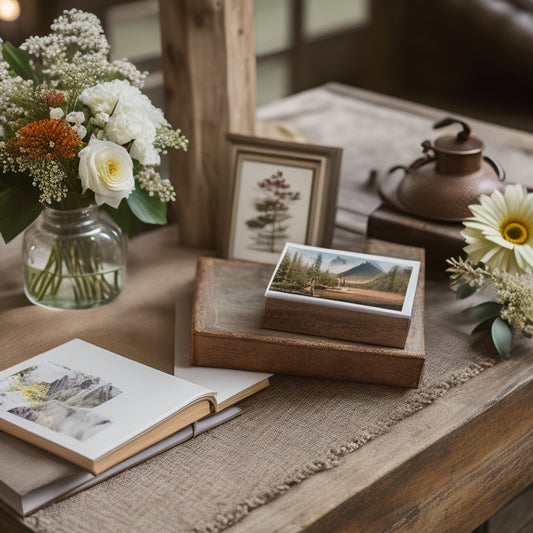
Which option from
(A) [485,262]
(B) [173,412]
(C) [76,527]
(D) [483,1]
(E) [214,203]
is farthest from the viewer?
(D) [483,1]

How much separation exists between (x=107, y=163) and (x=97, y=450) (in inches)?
15.4

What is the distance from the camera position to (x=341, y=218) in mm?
1602

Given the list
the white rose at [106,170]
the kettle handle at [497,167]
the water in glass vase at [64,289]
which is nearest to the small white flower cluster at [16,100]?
the white rose at [106,170]

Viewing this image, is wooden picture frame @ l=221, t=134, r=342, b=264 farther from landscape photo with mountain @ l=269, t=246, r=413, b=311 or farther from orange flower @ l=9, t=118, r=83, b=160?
orange flower @ l=9, t=118, r=83, b=160

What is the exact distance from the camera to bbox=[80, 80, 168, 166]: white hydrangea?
1130 mm

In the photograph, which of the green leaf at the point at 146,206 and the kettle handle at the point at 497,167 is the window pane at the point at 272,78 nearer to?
the kettle handle at the point at 497,167

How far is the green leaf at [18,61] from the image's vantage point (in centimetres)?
120

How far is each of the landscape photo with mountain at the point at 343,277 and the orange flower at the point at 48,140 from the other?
33cm

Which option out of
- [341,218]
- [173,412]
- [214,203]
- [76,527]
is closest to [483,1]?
[341,218]

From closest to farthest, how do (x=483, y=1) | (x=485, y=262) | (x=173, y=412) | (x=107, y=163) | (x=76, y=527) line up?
(x=76, y=527), (x=173, y=412), (x=107, y=163), (x=485, y=262), (x=483, y=1)

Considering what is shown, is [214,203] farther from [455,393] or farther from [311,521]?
[311,521]

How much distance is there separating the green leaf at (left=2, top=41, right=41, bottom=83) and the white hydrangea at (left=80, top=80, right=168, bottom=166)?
0.14 metres

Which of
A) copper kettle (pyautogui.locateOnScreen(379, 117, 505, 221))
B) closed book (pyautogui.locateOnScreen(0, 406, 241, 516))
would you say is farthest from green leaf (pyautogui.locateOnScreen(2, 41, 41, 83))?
copper kettle (pyautogui.locateOnScreen(379, 117, 505, 221))

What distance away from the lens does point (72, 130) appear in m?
1.11
